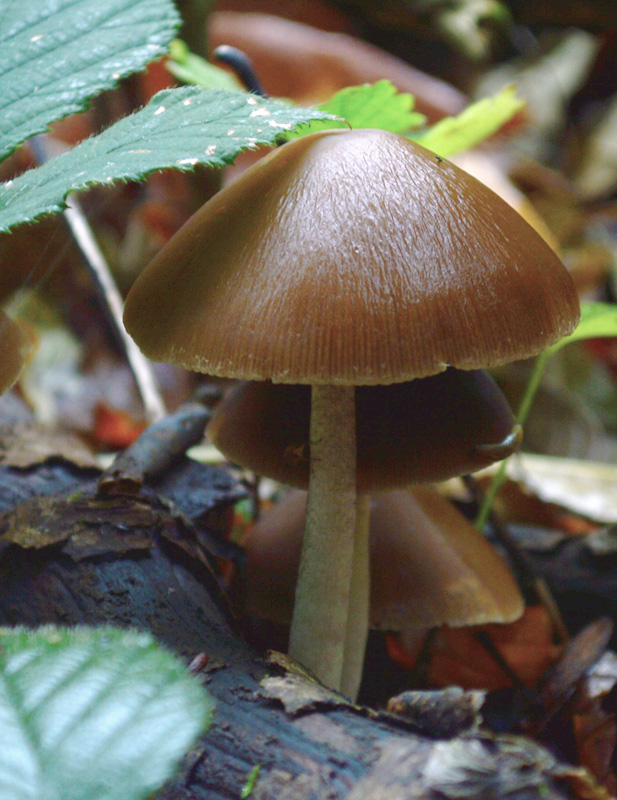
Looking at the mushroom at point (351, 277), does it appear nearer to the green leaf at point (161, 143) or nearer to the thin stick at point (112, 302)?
the green leaf at point (161, 143)

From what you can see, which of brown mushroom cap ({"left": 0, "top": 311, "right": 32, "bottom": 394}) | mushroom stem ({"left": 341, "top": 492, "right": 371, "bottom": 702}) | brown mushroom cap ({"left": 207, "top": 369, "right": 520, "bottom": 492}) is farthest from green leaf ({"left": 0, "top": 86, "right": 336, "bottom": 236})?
mushroom stem ({"left": 341, "top": 492, "right": 371, "bottom": 702})

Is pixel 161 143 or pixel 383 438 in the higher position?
pixel 161 143

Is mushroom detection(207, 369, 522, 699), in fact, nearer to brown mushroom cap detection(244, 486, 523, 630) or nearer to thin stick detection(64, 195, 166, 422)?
brown mushroom cap detection(244, 486, 523, 630)

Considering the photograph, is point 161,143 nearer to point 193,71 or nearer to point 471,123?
point 193,71

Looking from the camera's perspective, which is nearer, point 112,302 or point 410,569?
point 410,569

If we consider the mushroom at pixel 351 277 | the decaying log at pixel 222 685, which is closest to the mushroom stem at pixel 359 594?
the decaying log at pixel 222 685

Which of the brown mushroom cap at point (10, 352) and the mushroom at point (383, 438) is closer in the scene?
the brown mushroom cap at point (10, 352)

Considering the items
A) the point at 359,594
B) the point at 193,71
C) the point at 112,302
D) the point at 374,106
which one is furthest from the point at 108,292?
the point at 359,594
